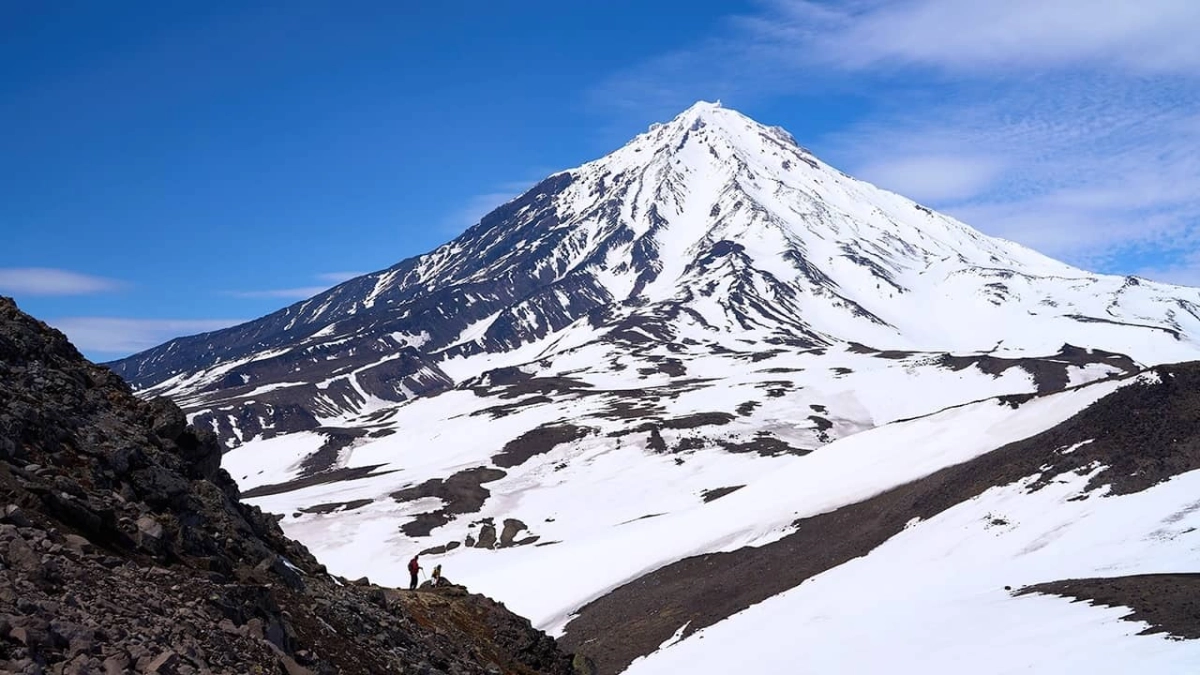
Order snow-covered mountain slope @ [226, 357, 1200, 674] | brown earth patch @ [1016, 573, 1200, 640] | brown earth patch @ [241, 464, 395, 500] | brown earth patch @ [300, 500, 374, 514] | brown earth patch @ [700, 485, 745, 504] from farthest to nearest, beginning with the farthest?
brown earth patch @ [241, 464, 395, 500] < brown earth patch @ [300, 500, 374, 514] < brown earth patch @ [700, 485, 745, 504] < snow-covered mountain slope @ [226, 357, 1200, 674] < brown earth patch @ [1016, 573, 1200, 640]

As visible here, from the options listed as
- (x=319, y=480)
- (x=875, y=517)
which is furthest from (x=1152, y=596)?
(x=319, y=480)

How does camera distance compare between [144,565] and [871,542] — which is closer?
[144,565]

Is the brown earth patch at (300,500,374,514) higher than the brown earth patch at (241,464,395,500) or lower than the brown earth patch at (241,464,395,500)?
lower

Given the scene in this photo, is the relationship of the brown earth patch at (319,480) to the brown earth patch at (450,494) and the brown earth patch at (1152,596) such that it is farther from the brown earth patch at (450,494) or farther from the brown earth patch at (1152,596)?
the brown earth patch at (1152,596)

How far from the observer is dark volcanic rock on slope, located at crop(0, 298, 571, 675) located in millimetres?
11305

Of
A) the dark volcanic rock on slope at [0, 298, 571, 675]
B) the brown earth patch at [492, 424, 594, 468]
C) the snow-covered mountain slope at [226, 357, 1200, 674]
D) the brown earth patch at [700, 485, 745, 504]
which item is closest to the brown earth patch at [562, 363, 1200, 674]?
the snow-covered mountain slope at [226, 357, 1200, 674]

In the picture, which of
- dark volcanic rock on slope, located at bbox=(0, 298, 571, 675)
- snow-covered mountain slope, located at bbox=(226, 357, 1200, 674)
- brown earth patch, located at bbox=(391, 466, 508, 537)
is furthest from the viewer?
brown earth patch, located at bbox=(391, 466, 508, 537)

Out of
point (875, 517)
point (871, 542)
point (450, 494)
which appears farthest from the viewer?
point (450, 494)

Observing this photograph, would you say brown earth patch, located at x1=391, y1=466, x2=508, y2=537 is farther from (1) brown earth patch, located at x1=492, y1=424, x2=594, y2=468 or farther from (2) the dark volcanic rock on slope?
(2) the dark volcanic rock on slope

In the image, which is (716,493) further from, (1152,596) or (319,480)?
(319,480)

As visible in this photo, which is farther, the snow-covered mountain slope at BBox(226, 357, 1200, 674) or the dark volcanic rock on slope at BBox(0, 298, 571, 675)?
the snow-covered mountain slope at BBox(226, 357, 1200, 674)

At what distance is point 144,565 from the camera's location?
13914 mm

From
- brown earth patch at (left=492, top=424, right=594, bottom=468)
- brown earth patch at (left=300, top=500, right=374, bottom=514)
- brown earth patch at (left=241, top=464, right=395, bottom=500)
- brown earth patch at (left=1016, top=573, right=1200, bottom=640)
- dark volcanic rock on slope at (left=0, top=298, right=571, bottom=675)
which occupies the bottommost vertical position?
brown earth patch at (left=1016, top=573, right=1200, bottom=640)

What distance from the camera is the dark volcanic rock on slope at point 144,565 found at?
37.1 ft
